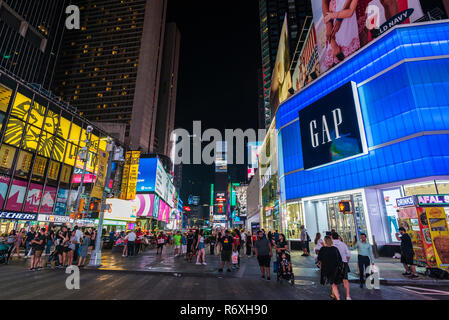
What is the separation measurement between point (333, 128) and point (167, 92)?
124 meters

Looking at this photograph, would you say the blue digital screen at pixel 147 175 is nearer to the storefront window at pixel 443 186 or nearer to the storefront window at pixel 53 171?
the storefront window at pixel 53 171

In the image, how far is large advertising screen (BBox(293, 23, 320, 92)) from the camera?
3306cm

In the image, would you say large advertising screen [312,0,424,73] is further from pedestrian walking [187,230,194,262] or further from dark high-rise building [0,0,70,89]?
dark high-rise building [0,0,70,89]

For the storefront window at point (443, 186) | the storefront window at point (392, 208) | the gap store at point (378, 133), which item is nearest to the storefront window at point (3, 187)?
the gap store at point (378, 133)

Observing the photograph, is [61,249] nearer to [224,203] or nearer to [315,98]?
[315,98]

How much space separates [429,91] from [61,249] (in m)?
28.5

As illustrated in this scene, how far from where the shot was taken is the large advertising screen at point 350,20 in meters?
22.6

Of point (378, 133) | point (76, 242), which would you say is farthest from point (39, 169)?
point (378, 133)

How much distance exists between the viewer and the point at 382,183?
20.4m

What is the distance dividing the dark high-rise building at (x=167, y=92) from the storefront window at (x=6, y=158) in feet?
→ 309

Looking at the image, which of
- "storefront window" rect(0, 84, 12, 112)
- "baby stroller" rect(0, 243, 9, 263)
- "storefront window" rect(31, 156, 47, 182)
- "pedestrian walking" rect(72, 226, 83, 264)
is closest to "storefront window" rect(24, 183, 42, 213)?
"storefront window" rect(31, 156, 47, 182)

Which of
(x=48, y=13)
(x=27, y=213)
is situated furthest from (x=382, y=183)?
(x=48, y=13)

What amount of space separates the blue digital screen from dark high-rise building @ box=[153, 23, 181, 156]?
62645mm

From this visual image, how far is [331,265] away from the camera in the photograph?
6.57 metres
